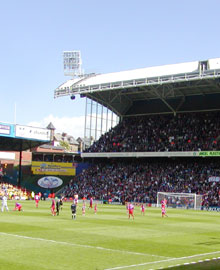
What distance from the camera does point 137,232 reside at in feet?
87.1

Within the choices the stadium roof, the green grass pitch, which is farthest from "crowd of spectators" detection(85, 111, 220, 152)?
the green grass pitch

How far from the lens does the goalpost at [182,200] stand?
60031 millimetres

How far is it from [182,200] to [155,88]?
659 inches

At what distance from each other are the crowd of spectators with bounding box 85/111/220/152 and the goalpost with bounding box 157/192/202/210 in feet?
26.9

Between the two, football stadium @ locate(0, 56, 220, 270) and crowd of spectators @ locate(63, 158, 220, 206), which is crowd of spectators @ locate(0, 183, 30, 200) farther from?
crowd of spectators @ locate(63, 158, 220, 206)

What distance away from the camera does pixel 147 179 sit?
230 feet

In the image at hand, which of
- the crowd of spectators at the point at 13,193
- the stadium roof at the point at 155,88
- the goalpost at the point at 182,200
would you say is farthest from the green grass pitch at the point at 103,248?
the crowd of spectators at the point at 13,193

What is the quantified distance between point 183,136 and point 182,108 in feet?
19.4

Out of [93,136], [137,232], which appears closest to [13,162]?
[93,136]

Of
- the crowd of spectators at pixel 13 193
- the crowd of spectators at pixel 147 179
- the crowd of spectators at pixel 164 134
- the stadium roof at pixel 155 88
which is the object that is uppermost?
the stadium roof at pixel 155 88

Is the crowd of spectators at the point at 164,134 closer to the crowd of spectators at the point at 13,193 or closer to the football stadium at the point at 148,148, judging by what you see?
the football stadium at the point at 148,148

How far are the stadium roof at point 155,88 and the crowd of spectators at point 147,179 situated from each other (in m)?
9.32

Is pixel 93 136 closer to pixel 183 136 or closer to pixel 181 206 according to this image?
pixel 183 136

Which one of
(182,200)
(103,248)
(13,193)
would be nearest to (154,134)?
(182,200)
